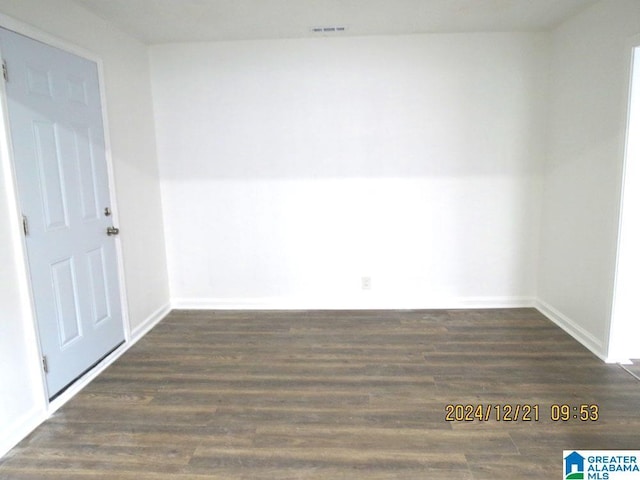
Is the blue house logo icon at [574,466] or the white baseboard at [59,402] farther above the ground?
the white baseboard at [59,402]

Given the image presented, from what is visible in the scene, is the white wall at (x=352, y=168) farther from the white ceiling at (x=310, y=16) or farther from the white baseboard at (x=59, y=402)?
the white baseboard at (x=59, y=402)

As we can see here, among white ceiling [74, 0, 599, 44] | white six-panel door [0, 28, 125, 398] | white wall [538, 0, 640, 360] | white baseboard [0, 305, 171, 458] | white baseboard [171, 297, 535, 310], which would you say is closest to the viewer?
white baseboard [0, 305, 171, 458]

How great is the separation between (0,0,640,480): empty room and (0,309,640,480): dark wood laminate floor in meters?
0.02

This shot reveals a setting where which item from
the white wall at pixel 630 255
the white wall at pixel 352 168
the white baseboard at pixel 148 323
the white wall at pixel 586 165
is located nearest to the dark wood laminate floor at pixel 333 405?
the white baseboard at pixel 148 323

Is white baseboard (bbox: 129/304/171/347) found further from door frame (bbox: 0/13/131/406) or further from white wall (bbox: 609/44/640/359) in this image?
white wall (bbox: 609/44/640/359)

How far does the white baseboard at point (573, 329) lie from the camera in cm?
292

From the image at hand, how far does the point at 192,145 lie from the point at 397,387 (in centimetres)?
280

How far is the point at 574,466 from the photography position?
1.87 m

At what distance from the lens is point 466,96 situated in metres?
3.63

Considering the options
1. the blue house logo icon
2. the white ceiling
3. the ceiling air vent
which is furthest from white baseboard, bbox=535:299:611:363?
the ceiling air vent

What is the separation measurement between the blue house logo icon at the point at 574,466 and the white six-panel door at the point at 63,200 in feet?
9.21

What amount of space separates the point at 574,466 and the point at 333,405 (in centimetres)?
122

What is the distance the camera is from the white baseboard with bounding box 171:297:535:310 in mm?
3936

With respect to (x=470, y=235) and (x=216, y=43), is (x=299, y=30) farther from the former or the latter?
(x=470, y=235)
